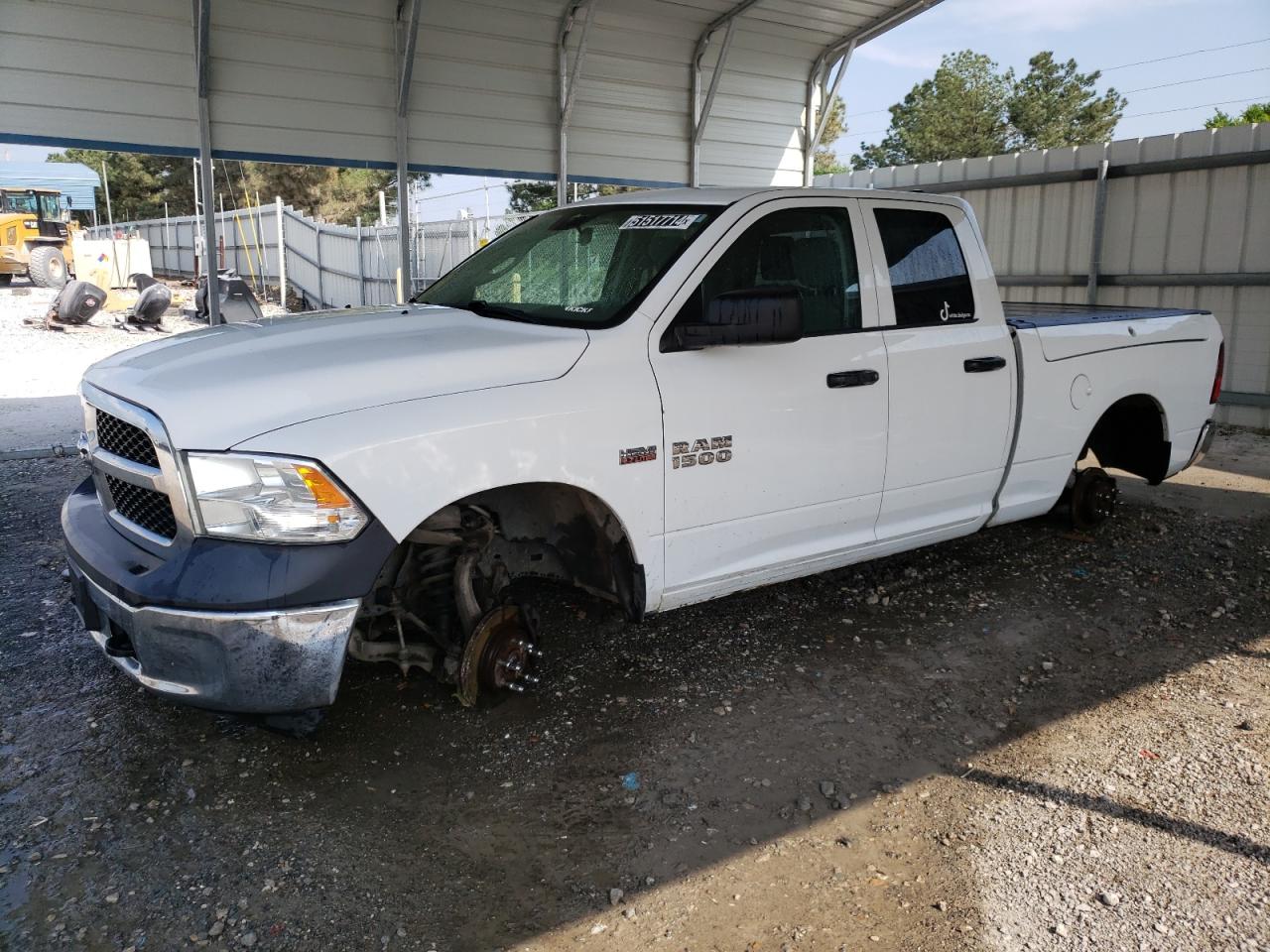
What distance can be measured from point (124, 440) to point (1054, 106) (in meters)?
60.3

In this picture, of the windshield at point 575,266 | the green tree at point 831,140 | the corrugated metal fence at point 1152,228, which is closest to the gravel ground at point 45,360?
the windshield at point 575,266

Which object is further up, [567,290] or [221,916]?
[567,290]

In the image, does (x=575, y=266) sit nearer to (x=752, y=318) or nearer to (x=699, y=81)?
(x=752, y=318)

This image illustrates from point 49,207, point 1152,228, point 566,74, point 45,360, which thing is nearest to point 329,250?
point 45,360

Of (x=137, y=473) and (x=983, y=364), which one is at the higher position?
(x=983, y=364)

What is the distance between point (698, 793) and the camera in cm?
345

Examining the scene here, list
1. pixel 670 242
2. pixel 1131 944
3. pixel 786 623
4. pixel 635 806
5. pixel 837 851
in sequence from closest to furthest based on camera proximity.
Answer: pixel 1131 944 < pixel 837 851 < pixel 635 806 < pixel 670 242 < pixel 786 623

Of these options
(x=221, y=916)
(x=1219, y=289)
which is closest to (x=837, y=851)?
(x=221, y=916)

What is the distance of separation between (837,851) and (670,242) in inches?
95.2

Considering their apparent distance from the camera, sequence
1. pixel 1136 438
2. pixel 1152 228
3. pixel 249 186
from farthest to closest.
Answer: pixel 249 186
pixel 1152 228
pixel 1136 438

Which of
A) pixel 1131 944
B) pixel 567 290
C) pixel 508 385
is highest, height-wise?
pixel 567 290

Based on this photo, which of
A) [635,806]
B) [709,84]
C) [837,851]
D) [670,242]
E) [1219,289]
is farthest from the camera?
[709,84]

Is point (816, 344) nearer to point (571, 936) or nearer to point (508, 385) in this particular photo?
point (508, 385)

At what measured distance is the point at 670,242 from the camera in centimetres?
417
